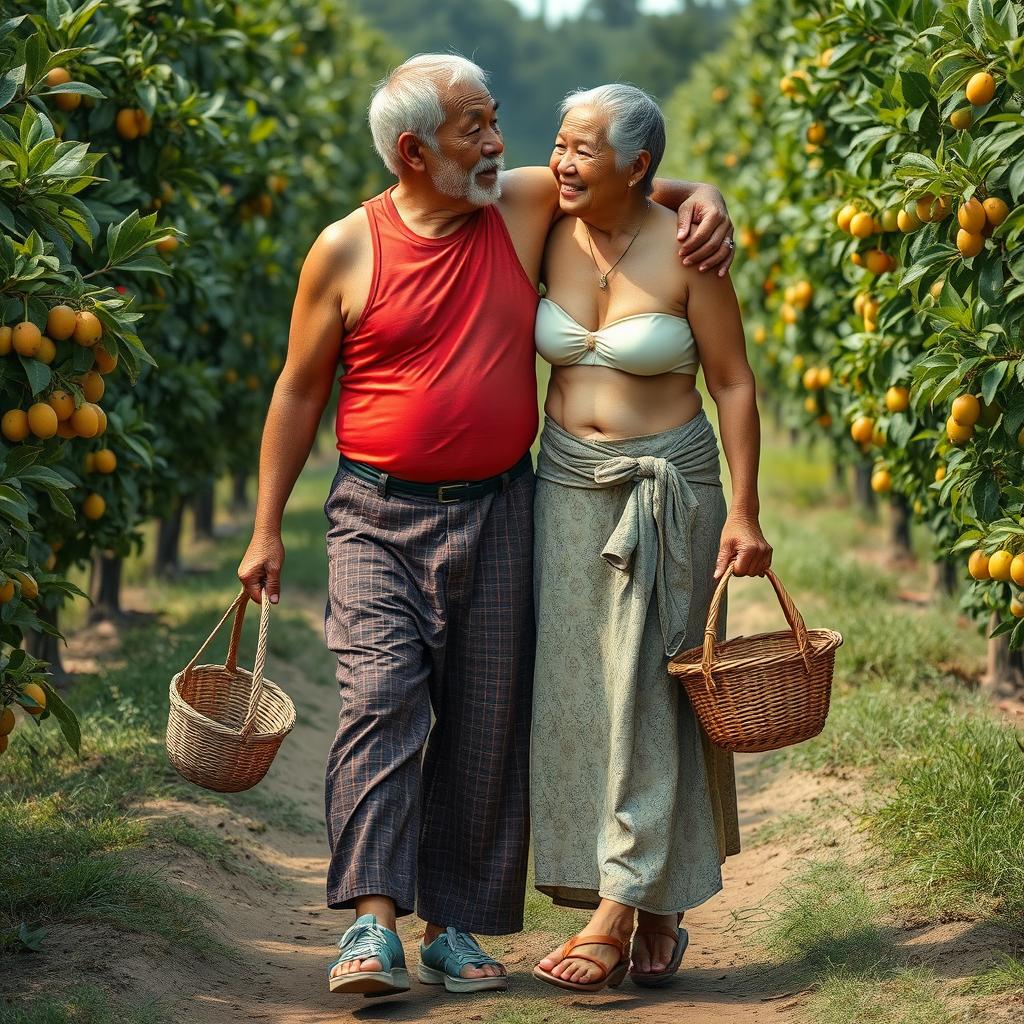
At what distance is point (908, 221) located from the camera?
13.1 feet

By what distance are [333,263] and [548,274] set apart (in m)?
0.53

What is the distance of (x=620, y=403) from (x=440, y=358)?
1.45ft

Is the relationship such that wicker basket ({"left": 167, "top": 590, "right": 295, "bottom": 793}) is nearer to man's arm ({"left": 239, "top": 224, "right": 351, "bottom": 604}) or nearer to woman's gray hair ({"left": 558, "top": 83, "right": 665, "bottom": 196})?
man's arm ({"left": 239, "top": 224, "right": 351, "bottom": 604})

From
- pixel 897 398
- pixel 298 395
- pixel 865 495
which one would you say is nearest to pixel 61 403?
pixel 298 395

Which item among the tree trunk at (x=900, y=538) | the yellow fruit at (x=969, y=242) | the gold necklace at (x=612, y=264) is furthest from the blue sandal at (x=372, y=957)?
the tree trunk at (x=900, y=538)

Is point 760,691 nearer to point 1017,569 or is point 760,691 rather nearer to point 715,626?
point 715,626

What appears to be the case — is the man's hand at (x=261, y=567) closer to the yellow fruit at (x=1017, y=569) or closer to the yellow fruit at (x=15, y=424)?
the yellow fruit at (x=15, y=424)

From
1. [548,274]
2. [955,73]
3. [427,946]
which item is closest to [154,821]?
[427,946]

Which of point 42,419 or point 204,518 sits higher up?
point 42,419

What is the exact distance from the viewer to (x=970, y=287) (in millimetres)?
3857

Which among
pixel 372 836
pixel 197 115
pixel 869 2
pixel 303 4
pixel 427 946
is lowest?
pixel 427 946

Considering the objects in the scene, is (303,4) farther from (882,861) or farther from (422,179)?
(882,861)

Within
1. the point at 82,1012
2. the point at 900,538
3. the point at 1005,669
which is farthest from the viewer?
the point at 900,538

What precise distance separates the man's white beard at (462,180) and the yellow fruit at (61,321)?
0.90 m
